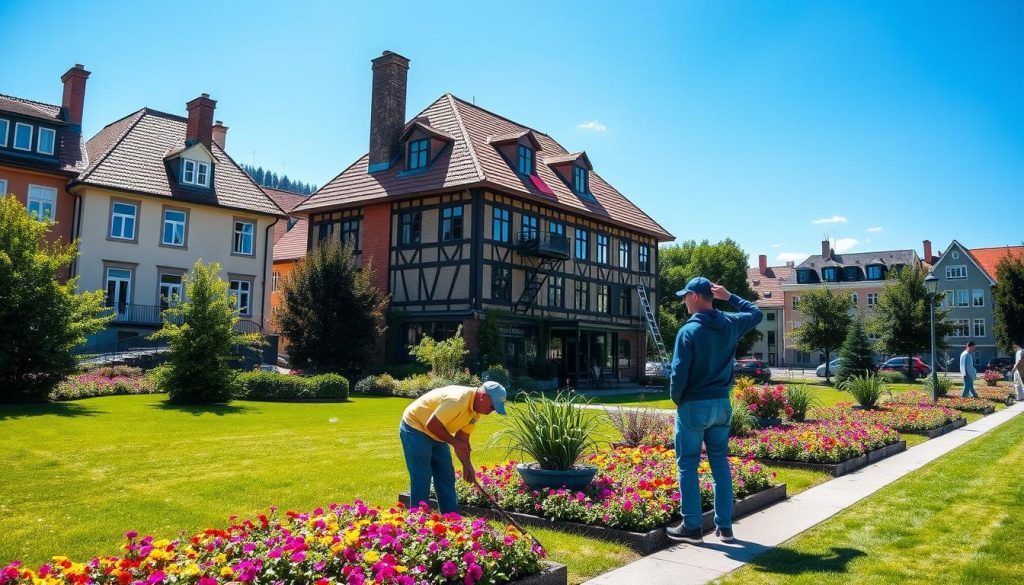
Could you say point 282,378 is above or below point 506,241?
below

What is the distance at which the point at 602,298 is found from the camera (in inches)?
1405

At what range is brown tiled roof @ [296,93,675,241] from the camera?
2894 centimetres

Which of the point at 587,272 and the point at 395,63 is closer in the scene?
the point at 395,63

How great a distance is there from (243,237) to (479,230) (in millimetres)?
12235

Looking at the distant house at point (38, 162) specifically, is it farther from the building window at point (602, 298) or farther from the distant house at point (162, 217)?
the building window at point (602, 298)

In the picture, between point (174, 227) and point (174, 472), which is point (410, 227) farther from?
point (174, 472)

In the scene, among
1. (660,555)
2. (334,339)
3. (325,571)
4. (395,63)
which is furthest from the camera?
(395,63)

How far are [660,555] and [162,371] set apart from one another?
1614cm

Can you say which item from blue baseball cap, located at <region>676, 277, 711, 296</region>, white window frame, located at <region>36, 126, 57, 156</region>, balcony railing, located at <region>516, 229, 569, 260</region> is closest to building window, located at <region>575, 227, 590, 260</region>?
balcony railing, located at <region>516, 229, 569, 260</region>

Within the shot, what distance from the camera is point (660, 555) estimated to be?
5.95 meters

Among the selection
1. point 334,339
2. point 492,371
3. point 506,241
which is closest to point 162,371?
point 334,339

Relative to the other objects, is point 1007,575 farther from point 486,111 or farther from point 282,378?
point 486,111

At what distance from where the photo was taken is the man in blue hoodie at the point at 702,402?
628 cm

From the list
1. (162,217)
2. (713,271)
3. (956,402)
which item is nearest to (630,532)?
(956,402)
